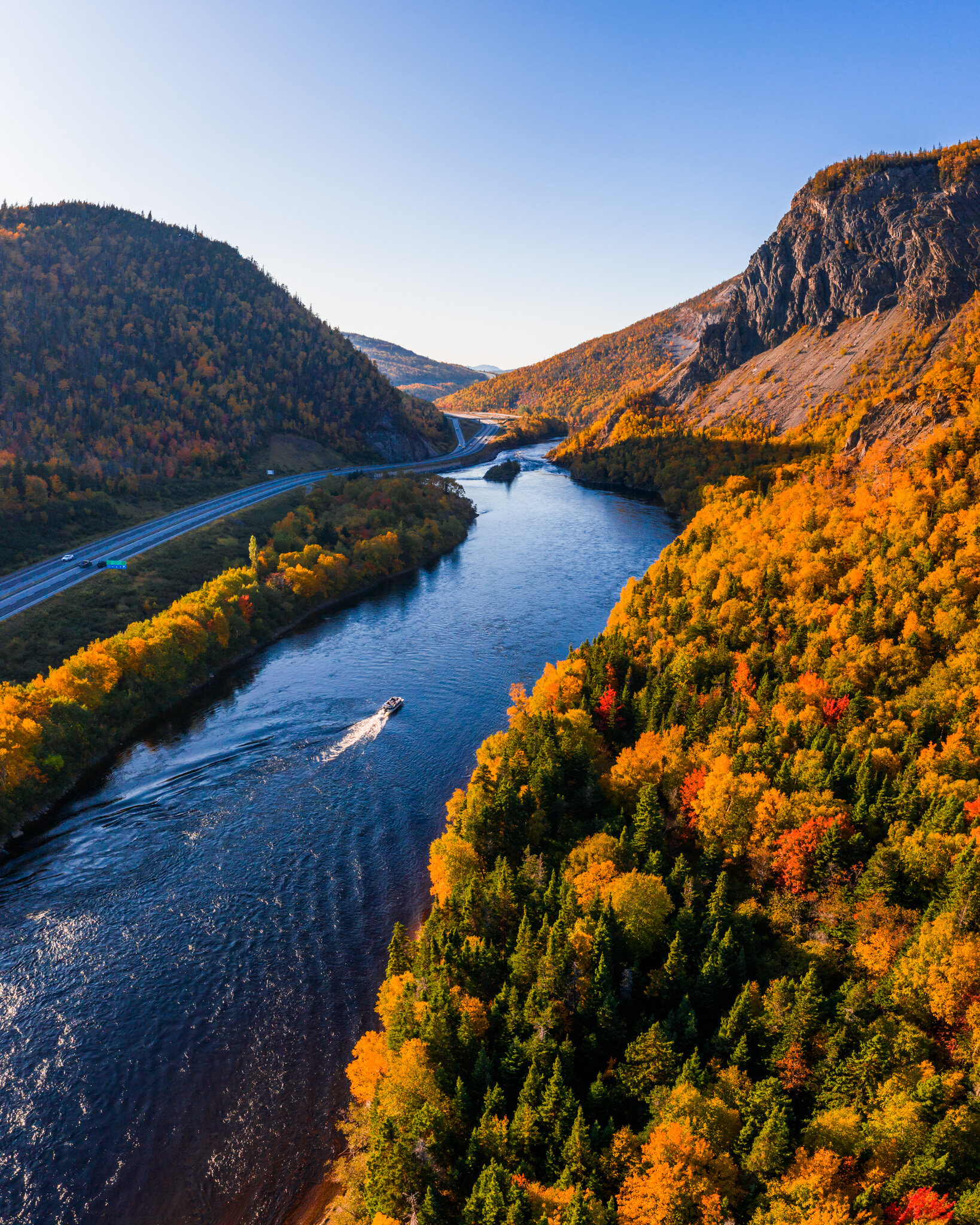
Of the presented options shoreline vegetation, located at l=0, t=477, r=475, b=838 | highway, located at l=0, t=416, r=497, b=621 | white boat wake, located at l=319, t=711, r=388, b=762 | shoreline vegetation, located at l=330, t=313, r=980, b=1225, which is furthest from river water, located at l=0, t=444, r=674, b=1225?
highway, located at l=0, t=416, r=497, b=621

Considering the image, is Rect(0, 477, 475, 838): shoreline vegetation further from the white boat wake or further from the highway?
the white boat wake

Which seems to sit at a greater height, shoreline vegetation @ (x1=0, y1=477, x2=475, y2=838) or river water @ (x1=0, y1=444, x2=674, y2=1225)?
shoreline vegetation @ (x1=0, y1=477, x2=475, y2=838)

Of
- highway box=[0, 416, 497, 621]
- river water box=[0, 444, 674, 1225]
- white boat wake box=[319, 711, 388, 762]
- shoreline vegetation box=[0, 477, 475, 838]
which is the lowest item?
river water box=[0, 444, 674, 1225]

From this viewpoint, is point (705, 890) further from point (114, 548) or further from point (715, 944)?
point (114, 548)

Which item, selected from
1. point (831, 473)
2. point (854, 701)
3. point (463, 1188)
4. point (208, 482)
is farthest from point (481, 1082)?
point (208, 482)

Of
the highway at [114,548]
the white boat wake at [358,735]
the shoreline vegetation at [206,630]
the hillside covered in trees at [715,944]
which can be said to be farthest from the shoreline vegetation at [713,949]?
the highway at [114,548]

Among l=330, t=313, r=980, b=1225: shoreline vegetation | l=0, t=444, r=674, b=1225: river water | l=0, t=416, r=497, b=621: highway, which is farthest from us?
l=0, t=416, r=497, b=621: highway

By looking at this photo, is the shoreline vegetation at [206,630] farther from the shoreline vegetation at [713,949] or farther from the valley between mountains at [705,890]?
the shoreline vegetation at [713,949]
